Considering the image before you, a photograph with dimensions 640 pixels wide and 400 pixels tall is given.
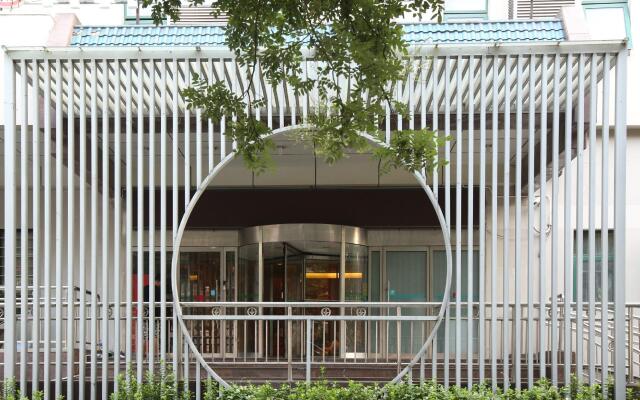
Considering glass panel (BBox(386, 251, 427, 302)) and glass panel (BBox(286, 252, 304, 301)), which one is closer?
glass panel (BBox(286, 252, 304, 301))

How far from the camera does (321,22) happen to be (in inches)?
259

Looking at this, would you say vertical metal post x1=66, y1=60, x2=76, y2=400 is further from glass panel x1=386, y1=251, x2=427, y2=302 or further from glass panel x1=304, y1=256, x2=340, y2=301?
glass panel x1=386, y1=251, x2=427, y2=302

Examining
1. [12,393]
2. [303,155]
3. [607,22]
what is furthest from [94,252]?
[607,22]

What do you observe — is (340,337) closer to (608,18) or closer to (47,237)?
(47,237)

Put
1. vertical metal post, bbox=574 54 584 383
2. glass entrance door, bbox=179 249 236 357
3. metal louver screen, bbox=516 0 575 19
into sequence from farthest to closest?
glass entrance door, bbox=179 249 236 357, metal louver screen, bbox=516 0 575 19, vertical metal post, bbox=574 54 584 383

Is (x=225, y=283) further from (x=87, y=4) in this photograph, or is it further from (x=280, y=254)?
(x=87, y=4)

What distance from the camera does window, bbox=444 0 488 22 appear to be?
15633 millimetres

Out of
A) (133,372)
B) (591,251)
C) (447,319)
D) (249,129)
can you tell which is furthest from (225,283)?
(249,129)

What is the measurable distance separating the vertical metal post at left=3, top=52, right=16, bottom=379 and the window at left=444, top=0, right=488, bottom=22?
9.06 m

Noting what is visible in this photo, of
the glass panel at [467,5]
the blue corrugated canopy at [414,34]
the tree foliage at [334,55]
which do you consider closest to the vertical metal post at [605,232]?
the blue corrugated canopy at [414,34]

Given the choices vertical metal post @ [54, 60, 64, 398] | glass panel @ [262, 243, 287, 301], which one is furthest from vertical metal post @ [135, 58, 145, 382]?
glass panel @ [262, 243, 287, 301]

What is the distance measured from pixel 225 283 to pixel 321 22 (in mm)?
10052

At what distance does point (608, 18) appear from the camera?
15.4 meters

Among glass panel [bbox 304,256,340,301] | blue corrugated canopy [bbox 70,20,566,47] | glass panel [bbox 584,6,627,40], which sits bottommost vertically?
glass panel [bbox 304,256,340,301]
